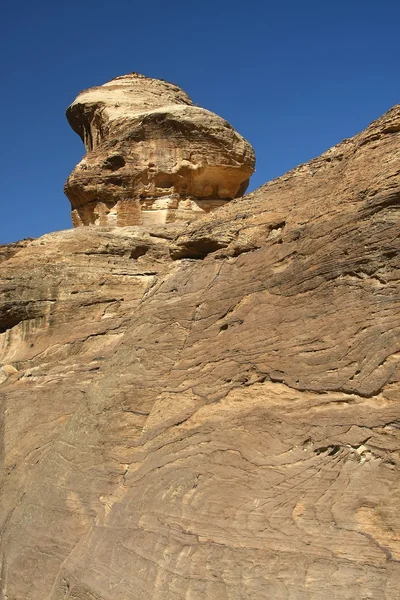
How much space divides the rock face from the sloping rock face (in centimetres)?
426

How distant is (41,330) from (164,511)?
543 cm

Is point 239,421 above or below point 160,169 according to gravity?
below

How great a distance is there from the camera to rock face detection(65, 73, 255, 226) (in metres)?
14.0

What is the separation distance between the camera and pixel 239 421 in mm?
6836

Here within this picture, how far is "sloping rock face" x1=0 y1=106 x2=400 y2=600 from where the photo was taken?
5.63 meters

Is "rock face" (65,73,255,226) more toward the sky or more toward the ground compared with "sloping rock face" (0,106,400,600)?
more toward the sky

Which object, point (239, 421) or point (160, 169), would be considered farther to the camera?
point (160, 169)

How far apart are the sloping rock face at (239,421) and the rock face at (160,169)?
14.0 feet

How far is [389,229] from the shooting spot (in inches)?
258

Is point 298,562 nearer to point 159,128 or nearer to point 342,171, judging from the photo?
point 342,171

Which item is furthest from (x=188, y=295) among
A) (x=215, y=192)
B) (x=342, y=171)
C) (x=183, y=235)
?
(x=215, y=192)

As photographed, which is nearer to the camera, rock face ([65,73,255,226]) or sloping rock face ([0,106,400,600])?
sloping rock face ([0,106,400,600])

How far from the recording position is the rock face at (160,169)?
14.0 m

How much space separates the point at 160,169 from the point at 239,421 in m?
8.34
